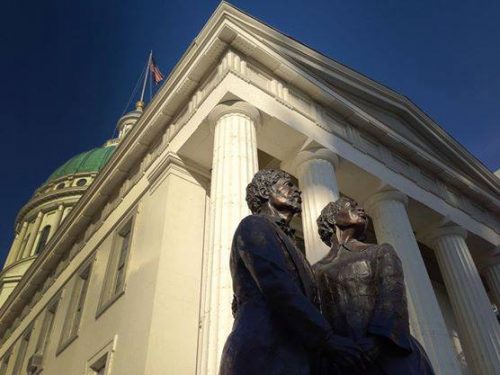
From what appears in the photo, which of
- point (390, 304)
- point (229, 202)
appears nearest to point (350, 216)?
point (390, 304)

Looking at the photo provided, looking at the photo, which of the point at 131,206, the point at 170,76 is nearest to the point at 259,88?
the point at 170,76

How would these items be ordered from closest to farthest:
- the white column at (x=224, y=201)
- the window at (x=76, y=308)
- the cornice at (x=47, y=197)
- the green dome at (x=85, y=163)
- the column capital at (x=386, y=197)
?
1. the white column at (x=224, y=201)
2. the column capital at (x=386, y=197)
3. the window at (x=76, y=308)
4. the cornice at (x=47, y=197)
5. the green dome at (x=85, y=163)

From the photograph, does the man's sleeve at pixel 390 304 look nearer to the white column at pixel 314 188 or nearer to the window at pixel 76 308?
the white column at pixel 314 188

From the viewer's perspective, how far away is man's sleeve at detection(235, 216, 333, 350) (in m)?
2.31

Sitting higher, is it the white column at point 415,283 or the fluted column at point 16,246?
the fluted column at point 16,246

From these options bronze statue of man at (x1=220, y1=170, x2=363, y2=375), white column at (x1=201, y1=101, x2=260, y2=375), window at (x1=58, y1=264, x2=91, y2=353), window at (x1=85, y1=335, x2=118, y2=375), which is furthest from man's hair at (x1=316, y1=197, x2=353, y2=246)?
window at (x1=58, y1=264, x2=91, y2=353)

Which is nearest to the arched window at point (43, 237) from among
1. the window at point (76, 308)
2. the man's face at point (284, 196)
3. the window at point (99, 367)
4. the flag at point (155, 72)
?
the flag at point (155, 72)

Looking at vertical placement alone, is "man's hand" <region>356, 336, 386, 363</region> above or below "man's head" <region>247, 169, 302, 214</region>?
below

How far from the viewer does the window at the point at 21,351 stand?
67.5ft

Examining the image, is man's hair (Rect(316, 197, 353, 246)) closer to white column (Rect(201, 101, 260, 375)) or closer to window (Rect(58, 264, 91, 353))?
white column (Rect(201, 101, 260, 375))

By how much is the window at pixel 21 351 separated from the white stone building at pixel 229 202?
190 cm

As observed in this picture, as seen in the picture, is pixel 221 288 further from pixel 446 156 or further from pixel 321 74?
pixel 446 156

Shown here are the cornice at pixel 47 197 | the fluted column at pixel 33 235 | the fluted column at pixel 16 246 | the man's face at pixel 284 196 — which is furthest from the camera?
the cornice at pixel 47 197

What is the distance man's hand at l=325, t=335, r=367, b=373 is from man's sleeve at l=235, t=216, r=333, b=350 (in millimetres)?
35
